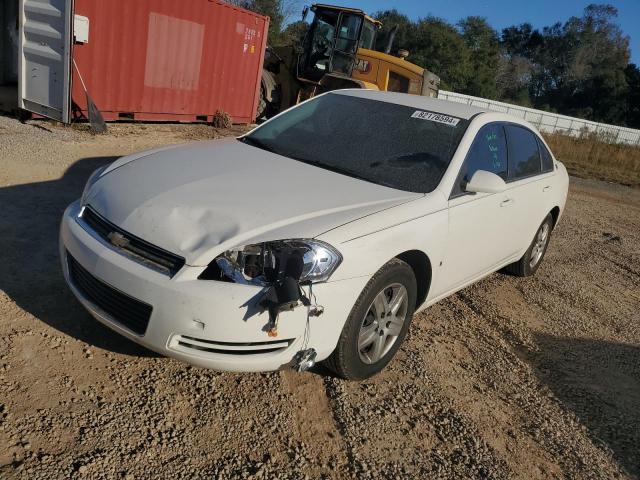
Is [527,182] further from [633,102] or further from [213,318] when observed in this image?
[633,102]

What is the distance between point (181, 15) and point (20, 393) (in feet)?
31.2

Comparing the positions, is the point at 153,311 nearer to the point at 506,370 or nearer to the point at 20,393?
the point at 20,393

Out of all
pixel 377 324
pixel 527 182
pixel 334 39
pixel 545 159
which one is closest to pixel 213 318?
pixel 377 324

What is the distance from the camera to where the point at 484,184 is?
12.3 feet

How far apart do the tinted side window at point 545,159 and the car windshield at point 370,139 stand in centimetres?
160

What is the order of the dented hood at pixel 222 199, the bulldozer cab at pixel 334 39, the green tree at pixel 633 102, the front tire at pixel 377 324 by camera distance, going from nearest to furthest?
the dented hood at pixel 222 199, the front tire at pixel 377 324, the bulldozer cab at pixel 334 39, the green tree at pixel 633 102

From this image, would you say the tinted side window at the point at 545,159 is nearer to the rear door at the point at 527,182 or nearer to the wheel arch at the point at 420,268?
the rear door at the point at 527,182

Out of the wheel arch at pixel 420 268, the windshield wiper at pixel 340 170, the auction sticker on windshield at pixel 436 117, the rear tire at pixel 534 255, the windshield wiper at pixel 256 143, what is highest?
the auction sticker on windshield at pixel 436 117

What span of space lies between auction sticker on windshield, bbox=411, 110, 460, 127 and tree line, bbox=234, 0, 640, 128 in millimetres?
12953

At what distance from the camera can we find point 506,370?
3898mm

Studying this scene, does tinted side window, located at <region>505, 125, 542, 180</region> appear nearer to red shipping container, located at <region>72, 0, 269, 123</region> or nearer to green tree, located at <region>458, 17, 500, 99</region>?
red shipping container, located at <region>72, 0, 269, 123</region>

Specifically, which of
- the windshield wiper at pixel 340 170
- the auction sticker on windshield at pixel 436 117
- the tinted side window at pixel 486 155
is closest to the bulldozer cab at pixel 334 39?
the tinted side window at pixel 486 155

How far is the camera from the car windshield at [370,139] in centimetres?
382

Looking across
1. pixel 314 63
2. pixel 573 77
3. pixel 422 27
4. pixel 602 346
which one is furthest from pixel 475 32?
pixel 602 346
